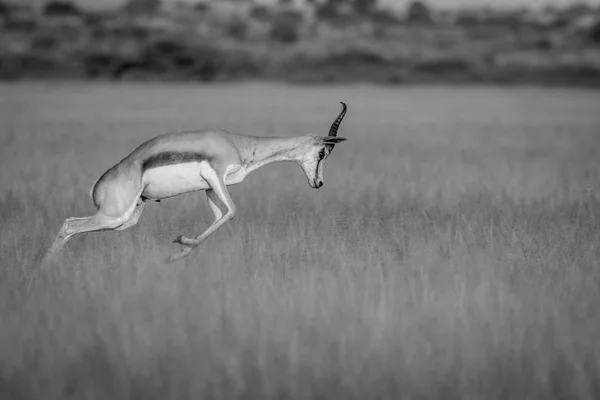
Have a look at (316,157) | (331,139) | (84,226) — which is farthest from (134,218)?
(331,139)

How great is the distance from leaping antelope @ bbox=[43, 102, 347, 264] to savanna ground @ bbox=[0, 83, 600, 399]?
389mm

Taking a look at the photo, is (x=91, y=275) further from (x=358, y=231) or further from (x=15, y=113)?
(x=15, y=113)

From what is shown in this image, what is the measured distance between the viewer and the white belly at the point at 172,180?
7.96 m

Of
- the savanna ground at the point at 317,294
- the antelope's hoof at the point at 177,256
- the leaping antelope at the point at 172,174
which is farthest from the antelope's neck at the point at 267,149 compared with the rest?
the antelope's hoof at the point at 177,256

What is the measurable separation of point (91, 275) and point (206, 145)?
1553 millimetres

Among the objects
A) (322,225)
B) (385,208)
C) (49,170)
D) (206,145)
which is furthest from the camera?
(49,170)

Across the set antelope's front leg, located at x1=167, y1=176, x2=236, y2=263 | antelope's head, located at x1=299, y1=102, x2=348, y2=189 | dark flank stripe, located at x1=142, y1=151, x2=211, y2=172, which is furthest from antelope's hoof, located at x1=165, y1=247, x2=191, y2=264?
antelope's head, located at x1=299, y1=102, x2=348, y2=189

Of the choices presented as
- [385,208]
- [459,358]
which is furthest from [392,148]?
[459,358]

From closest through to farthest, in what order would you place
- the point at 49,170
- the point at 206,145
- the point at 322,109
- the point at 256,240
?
1. the point at 206,145
2. the point at 256,240
3. the point at 49,170
4. the point at 322,109

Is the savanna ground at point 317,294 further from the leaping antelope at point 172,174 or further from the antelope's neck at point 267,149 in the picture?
the antelope's neck at point 267,149

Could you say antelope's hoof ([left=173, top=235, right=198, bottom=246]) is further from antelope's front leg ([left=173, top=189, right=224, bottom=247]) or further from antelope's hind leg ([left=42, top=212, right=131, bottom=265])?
antelope's hind leg ([left=42, top=212, right=131, bottom=265])

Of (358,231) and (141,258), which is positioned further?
(358,231)

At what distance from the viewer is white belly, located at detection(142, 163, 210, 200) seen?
313 inches

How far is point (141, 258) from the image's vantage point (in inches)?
325
